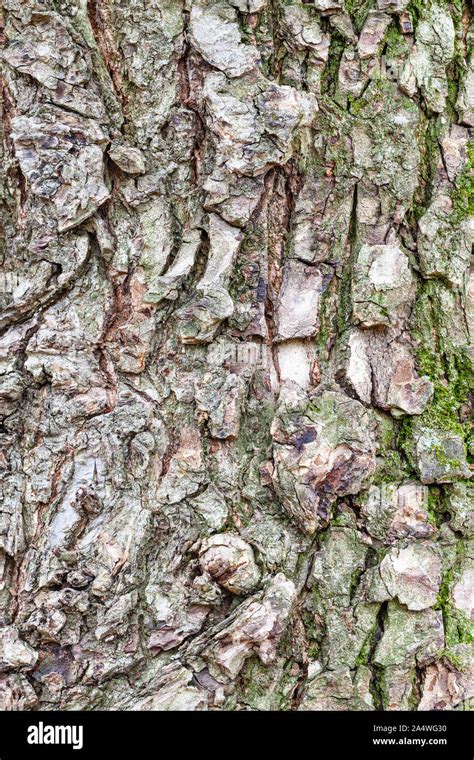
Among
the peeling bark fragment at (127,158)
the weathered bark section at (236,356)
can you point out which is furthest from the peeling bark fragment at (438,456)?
the peeling bark fragment at (127,158)

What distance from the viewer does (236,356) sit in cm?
153

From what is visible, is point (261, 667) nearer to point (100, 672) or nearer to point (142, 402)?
point (100, 672)

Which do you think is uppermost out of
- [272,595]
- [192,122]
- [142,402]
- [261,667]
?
[192,122]

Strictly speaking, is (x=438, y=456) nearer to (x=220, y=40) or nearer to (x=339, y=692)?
(x=339, y=692)

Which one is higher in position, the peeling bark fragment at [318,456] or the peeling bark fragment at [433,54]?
the peeling bark fragment at [433,54]

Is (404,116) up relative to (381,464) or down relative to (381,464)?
up

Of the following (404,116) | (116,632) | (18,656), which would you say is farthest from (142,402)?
(404,116)

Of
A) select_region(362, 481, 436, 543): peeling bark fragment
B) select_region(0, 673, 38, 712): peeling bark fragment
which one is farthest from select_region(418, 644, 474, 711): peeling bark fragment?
select_region(0, 673, 38, 712): peeling bark fragment

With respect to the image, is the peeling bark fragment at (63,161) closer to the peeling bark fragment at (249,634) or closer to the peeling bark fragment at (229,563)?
the peeling bark fragment at (229,563)

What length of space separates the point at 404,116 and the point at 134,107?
58 centimetres

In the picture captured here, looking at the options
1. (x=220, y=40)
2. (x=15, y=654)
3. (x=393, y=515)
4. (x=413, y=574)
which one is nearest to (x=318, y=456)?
(x=393, y=515)

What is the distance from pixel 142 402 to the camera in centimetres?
152

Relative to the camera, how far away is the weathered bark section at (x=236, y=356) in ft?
4.83
